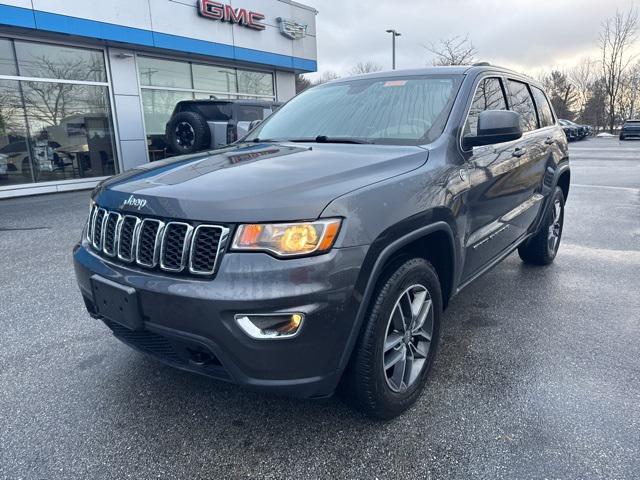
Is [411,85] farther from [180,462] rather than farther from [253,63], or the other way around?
[253,63]

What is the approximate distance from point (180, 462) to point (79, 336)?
67.0 inches

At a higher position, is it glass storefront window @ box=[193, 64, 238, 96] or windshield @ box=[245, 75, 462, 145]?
glass storefront window @ box=[193, 64, 238, 96]

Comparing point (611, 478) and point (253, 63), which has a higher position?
point (253, 63)

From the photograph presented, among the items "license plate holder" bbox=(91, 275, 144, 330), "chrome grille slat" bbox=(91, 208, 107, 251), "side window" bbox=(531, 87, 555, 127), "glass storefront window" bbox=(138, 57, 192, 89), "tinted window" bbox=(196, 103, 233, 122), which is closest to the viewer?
"license plate holder" bbox=(91, 275, 144, 330)

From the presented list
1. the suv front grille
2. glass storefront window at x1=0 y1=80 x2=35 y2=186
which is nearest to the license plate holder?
the suv front grille

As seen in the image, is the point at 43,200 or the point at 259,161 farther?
Answer: the point at 43,200

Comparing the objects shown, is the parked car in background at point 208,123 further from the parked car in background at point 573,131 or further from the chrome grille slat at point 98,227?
the parked car in background at point 573,131

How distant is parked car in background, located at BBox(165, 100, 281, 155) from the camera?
9305mm

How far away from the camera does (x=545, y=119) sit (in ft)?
15.0

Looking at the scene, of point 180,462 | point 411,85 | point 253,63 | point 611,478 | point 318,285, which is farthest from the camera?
point 253,63

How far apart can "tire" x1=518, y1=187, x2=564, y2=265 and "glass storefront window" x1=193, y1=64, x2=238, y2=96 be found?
1194cm

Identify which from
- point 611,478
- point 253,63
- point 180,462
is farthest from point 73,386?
point 253,63

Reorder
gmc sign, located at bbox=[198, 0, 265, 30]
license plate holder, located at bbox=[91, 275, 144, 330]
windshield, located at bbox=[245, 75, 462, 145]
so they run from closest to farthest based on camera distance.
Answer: license plate holder, located at bbox=[91, 275, 144, 330] < windshield, located at bbox=[245, 75, 462, 145] < gmc sign, located at bbox=[198, 0, 265, 30]

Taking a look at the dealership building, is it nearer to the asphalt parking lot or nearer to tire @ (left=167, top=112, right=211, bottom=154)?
tire @ (left=167, top=112, right=211, bottom=154)
